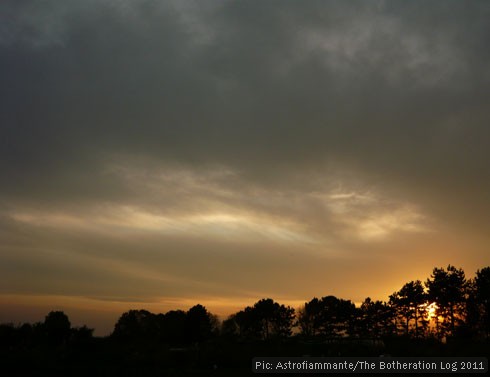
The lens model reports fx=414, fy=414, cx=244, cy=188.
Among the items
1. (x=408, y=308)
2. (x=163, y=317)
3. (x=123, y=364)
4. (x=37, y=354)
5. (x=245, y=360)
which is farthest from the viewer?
(x=163, y=317)

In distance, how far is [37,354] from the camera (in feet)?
128

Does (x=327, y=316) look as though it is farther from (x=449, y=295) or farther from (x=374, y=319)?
(x=449, y=295)

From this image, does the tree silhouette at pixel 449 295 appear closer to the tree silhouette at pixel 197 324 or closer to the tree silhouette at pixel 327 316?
the tree silhouette at pixel 327 316

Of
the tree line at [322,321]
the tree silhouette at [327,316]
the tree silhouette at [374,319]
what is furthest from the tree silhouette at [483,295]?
the tree silhouette at [327,316]

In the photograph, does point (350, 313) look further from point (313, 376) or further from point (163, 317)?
point (313, 376)

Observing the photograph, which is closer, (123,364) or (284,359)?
(123,364)

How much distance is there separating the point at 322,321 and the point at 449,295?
53.0 meters

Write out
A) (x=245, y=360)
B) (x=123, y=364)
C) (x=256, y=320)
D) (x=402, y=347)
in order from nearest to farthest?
(x=123, y=364), (x=245, y=360), (x=402, y=347), (x=256, y=320)

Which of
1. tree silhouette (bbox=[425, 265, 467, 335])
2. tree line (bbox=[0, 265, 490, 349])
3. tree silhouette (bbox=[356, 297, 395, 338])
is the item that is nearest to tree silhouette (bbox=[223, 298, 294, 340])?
tree line (bbox=[0, 265, 490, 349])

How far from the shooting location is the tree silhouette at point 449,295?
267 feet

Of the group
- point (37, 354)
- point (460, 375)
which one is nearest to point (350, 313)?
point (460, 375)

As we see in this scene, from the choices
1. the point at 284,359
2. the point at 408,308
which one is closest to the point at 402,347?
the point at 284,359

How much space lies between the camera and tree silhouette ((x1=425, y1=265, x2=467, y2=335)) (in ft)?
267

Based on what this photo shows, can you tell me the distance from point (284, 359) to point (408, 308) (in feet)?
210
